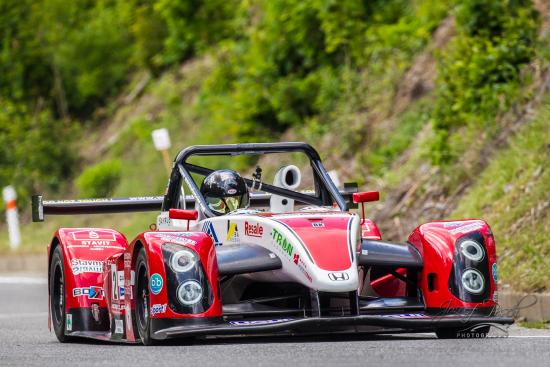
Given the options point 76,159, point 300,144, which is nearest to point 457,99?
point 300,144

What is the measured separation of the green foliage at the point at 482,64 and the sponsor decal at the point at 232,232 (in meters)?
8.61

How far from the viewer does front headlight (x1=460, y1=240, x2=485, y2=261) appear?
1084 centimetres

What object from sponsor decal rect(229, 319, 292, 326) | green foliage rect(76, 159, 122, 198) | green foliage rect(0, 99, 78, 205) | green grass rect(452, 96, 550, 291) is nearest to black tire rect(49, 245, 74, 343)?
sponsor decal rect(229, 319, 292, 326)

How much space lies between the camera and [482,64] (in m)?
19.8

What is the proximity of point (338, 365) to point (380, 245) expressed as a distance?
2446mm

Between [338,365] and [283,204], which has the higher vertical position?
[283,204]

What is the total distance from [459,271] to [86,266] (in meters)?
3.23

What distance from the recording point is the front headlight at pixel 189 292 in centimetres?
1026

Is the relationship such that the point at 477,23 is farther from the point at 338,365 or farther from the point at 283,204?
the point at 338,365

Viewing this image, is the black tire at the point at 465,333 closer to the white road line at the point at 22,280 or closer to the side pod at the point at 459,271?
the side pod at the point at 459,271

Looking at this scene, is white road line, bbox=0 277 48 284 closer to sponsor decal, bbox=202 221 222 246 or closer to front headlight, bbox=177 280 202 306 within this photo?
sponsor decal, bbox=202 221 222 246

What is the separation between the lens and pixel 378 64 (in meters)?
25.4

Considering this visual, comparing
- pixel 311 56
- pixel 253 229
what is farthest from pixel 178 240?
pixel 311 56

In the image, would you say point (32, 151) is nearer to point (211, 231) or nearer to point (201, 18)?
point (201, 18)
